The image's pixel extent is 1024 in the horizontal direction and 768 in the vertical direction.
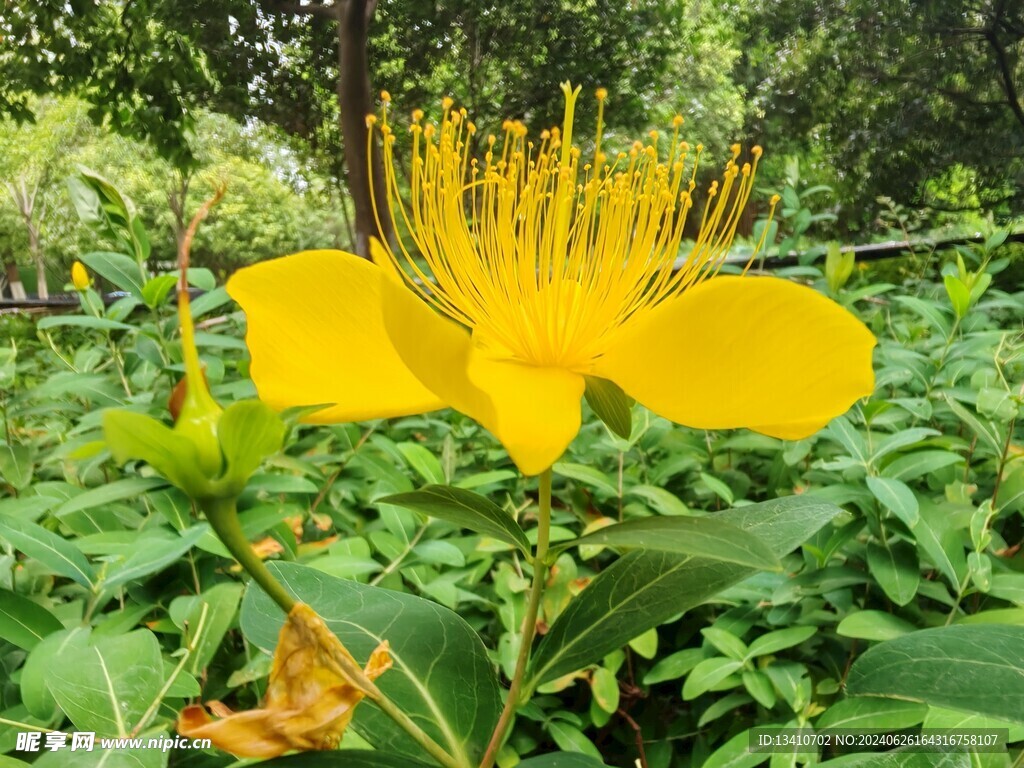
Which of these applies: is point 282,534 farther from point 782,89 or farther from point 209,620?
point 782,89

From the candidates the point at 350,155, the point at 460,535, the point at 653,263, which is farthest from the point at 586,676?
the point at 350,155

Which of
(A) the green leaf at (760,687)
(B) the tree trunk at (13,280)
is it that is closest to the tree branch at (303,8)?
(B) the tree trunk at (13,280)

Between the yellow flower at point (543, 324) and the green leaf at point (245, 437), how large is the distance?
0.06 metres

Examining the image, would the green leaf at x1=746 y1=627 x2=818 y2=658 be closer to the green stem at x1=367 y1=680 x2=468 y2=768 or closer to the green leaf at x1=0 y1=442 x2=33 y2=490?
the green stem at x1=367 y1=680 x2=468 y2=768

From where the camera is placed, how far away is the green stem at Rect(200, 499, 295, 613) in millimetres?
126

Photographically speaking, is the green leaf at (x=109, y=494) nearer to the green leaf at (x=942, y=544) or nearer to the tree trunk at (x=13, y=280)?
the green leaf at (x=942, y=544)

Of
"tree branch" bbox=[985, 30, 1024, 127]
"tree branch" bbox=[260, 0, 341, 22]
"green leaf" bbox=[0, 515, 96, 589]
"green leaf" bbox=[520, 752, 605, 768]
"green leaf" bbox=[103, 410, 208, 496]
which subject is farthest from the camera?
"tree branch" bbox=[260, 0, 341, 22]

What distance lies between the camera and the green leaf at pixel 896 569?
0.39m

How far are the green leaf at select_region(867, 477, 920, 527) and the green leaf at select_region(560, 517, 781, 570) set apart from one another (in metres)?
0.26

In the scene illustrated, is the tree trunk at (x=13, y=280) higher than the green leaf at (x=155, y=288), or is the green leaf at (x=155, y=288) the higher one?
the green leaf at (x=155, y=288)

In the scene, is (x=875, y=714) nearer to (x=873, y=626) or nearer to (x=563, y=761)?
(x=873, y=626)

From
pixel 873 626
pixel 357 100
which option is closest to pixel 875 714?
pixel 873 626

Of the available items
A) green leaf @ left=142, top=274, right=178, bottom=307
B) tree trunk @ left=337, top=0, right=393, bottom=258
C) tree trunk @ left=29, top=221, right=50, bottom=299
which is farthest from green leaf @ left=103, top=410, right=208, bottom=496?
tree trunk @ left=29, top=221, right=50, bottom=299

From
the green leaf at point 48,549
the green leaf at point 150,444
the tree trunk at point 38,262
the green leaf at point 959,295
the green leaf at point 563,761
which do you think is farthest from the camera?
the tree trunk at point 38,262
